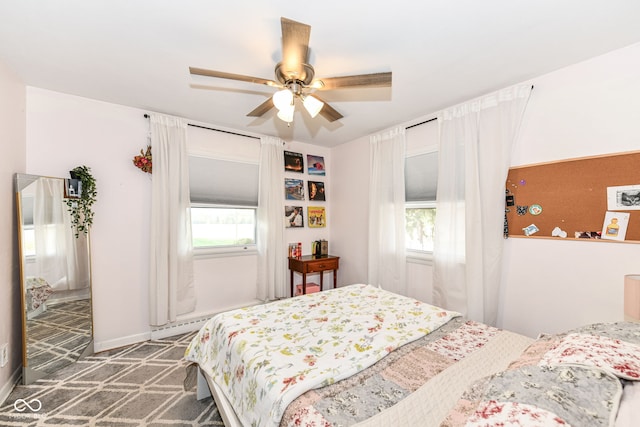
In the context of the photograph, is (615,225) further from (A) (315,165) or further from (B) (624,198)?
(A) (315,165)

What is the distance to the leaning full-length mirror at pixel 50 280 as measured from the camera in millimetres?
2154

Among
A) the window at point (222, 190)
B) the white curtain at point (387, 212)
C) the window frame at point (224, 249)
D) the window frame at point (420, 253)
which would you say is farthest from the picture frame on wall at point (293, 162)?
the window frame at point (420, 253)

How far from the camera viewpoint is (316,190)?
13.5 ft

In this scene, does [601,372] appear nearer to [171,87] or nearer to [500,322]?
[500,322]

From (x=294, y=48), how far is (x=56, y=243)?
2.65m

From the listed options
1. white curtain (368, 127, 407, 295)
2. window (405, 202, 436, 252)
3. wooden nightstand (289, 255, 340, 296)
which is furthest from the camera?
wooden nightstand (289, 255, 340, 296)

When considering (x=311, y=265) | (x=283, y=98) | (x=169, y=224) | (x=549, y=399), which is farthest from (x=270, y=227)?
(x=549, y=399)

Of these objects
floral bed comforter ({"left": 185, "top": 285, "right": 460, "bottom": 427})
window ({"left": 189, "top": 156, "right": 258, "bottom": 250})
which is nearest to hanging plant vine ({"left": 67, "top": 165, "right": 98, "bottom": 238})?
window ({"left": 189, "top": 156, "right": 258, "bottom": 250})

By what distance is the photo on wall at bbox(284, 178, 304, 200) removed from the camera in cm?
382

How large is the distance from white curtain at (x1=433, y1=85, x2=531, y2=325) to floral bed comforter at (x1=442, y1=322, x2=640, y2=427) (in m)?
1.33

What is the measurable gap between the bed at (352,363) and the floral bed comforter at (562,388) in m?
0.02

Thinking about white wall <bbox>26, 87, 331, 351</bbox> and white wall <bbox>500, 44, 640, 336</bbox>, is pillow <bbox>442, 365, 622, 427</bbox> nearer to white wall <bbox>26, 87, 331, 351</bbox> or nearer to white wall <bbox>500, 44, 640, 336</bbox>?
white wall <bbox>500, 44, 640, 336</bbox>

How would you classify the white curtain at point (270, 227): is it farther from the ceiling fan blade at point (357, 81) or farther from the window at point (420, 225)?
the ceiling fan blade at point (357, 81)

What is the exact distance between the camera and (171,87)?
2.34 meters
